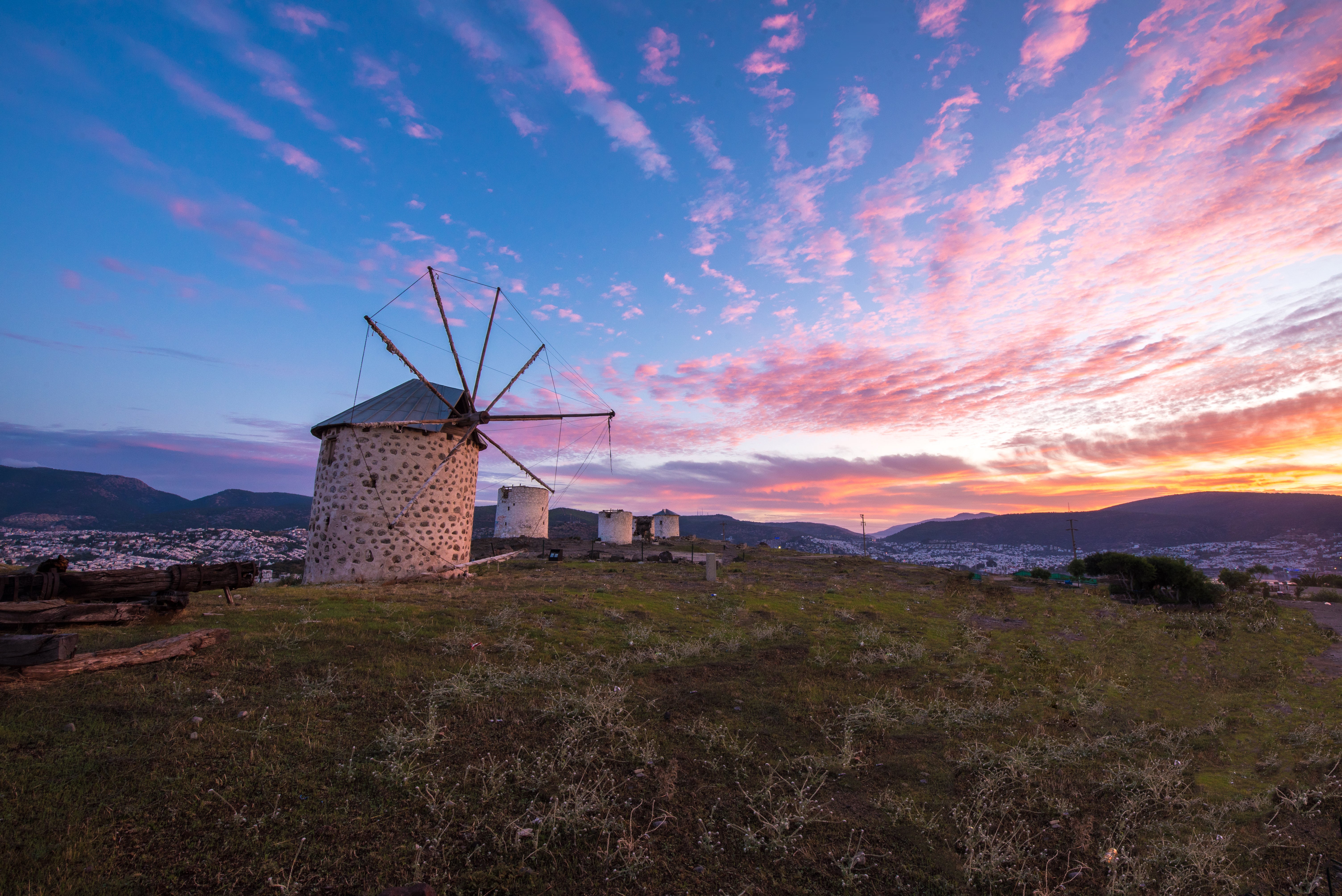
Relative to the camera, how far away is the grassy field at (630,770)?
432 cm

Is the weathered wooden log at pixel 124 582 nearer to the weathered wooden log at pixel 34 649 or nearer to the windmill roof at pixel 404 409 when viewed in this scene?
the weathered wooden log at pixel 34 649

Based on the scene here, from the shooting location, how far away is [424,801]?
4.97 m

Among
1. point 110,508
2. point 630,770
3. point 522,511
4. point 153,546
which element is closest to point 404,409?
point 630,770

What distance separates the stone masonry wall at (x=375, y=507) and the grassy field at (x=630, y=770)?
7.38 metres

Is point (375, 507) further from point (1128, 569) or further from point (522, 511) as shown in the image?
point (1128, 569)

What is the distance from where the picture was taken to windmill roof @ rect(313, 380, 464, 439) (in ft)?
65.4

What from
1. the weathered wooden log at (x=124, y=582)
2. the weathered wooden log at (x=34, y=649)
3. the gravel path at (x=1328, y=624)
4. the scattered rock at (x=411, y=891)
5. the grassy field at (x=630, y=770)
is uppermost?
the weathered wooden log at (x=124, y=582)

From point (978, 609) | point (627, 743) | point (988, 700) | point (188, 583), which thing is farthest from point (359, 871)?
point (978, 609)

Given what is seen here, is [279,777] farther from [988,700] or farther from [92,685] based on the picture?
[988,700]

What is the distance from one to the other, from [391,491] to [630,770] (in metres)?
17.0

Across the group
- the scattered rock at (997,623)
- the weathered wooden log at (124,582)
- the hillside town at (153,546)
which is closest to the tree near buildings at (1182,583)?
the scattered rock at (997,623)

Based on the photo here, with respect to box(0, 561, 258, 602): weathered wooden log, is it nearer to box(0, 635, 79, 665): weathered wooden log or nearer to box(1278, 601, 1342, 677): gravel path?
box(0, 635, 79, 665): weathered wooden log

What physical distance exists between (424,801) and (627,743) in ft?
7.64

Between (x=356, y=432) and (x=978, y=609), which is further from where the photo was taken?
(x=978, y=609)
